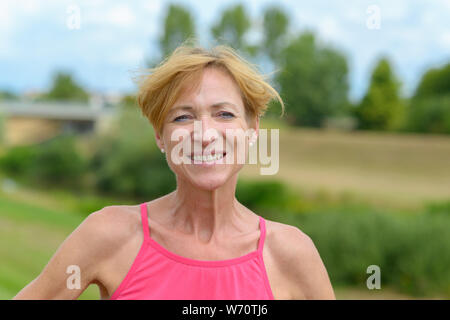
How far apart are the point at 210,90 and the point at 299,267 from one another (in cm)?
65

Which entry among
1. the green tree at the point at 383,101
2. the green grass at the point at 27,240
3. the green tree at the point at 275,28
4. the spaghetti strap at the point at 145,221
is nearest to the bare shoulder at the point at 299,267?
the spaghetti strap at the point at 145,221

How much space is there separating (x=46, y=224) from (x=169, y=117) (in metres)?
13.4

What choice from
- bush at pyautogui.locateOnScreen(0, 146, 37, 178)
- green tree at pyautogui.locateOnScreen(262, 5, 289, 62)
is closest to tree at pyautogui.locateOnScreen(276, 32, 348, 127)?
green tree at pyautogui.locateOnScreen(262, 5, 289, 62)

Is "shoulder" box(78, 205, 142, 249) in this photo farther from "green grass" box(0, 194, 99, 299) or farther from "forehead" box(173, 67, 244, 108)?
"green grass" box(0, 194, 99, 299)

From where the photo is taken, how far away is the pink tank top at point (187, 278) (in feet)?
5.39

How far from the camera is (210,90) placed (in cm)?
170

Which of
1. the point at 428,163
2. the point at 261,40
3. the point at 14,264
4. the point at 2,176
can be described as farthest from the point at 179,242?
the point at 261,40

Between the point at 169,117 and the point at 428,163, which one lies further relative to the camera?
the point at 428,163

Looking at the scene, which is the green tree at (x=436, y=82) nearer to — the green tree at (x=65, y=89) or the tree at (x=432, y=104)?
the tree at (x=432, y=104)

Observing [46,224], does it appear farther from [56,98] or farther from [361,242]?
[56,98]

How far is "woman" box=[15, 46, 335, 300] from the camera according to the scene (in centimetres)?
166

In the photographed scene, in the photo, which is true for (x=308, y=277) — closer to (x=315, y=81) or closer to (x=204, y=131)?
(x=204, y=131)

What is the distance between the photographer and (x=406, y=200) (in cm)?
2006

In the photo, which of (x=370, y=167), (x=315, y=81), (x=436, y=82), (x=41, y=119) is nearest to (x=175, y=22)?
(x=315, y=81)
